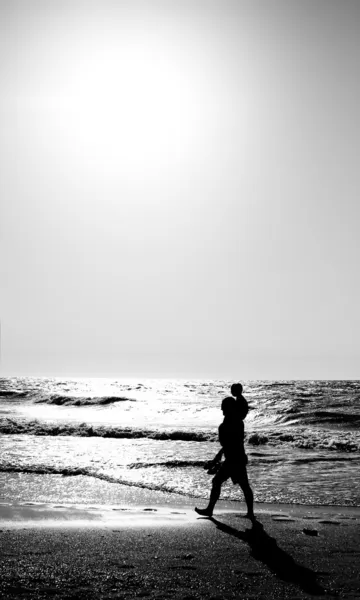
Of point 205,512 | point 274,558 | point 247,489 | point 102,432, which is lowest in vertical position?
point 102,432

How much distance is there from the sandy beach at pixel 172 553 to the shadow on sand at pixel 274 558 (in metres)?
0.01

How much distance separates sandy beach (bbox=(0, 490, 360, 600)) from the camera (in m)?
5.13

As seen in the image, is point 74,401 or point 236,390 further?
point 74,401

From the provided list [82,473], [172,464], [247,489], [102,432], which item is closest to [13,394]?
[102,432]

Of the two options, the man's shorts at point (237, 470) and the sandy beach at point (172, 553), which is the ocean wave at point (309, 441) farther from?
the man's shorts at point (237, 470)

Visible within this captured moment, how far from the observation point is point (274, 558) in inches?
250

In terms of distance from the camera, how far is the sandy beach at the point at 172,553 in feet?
16.8

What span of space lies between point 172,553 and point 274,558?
1210 mm

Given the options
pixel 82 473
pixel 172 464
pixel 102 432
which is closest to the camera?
pixel 82 473

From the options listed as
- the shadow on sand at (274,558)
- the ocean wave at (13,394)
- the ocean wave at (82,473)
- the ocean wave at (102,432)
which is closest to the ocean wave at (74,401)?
the ocean wave at (13,394)

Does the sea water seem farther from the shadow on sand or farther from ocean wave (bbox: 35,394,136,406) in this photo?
ocean wave (bbox: 35,394,136,406)

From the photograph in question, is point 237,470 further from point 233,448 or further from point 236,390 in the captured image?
point 236,390

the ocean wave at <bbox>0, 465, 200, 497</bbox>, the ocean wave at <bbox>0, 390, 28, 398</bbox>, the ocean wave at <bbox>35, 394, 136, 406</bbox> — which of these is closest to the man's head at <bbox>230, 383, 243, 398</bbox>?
the ocean wave at <bbox>0, 465, 200, 497</bbox>

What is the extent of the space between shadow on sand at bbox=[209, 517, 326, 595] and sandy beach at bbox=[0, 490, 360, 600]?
0.04 feet
